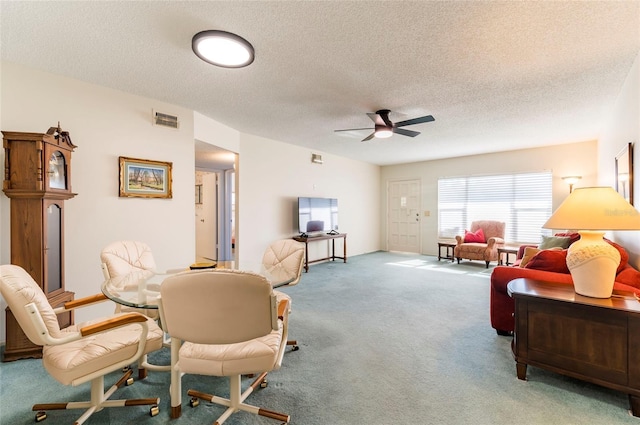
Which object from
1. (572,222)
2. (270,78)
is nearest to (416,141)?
(270,78)

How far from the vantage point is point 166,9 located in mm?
1877

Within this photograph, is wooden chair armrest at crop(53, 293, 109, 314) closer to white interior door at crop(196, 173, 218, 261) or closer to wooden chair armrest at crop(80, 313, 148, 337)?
wooden chair armrest at crop(80, 313, 148, 337)

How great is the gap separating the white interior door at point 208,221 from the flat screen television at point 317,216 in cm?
217

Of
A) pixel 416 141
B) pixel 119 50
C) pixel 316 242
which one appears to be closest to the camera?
pixel 119 50

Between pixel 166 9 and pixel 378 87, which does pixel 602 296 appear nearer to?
pixel 378 87

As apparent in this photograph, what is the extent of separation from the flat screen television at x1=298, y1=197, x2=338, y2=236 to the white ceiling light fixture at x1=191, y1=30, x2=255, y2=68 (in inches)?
143

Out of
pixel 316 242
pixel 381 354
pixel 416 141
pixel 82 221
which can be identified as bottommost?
pixel 381 354

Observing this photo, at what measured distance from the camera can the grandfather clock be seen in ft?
7.63

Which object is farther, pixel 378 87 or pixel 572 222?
pixel 378 87

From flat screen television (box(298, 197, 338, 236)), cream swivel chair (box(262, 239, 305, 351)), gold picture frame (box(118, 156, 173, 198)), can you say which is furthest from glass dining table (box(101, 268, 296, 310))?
flat screen television (box(298, 197, 338, 236))

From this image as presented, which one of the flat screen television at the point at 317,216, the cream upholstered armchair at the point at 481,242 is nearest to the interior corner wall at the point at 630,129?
the cream upholstered armchair at the point at 481,242

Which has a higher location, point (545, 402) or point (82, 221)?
point (82, 221)

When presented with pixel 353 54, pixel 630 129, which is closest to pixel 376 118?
pixel 353 54

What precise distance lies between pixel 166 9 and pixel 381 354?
3.00 metres
